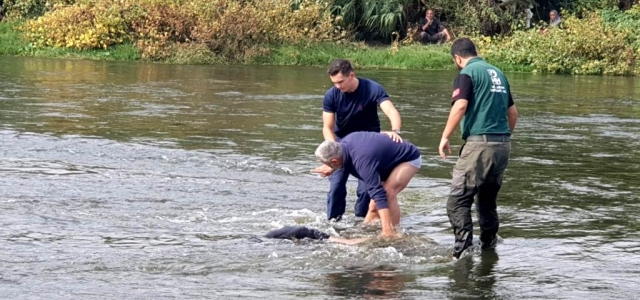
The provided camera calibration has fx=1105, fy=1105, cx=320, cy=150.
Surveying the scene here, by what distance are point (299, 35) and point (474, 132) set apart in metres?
20.7

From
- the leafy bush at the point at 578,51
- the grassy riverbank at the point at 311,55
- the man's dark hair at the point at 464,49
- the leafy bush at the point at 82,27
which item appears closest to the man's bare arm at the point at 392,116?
the man's dark hair at the point at 464,49

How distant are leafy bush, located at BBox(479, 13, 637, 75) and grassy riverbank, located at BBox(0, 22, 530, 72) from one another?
0.44 meters

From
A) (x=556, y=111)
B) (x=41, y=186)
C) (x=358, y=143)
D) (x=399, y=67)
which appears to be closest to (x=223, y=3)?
(x=399, y=67)

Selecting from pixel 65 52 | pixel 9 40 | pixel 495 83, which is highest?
pixel 495 83

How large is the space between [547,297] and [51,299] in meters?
3.24

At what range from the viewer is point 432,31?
31.0 meters

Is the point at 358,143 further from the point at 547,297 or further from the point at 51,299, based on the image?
the point at 51,299

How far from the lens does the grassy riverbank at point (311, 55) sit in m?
27.6

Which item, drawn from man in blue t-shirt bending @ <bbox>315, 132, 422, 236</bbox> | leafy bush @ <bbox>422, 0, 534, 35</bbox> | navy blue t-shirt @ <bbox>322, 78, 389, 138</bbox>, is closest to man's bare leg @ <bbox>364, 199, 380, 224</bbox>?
man in blue t-shirt bending @ <bbox>315, 132, 422, 236</bbox>

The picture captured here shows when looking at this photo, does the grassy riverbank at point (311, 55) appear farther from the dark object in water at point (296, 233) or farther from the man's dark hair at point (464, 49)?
the man's dark hair at point (464, 49)

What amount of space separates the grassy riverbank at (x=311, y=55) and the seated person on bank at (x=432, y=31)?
1.28m

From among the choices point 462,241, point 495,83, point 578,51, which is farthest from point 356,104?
point 578,51

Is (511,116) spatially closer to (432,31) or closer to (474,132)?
(474,132)

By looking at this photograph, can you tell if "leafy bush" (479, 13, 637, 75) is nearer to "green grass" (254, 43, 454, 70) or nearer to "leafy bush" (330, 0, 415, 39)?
"green grass" (254, 43, 454, 70)
